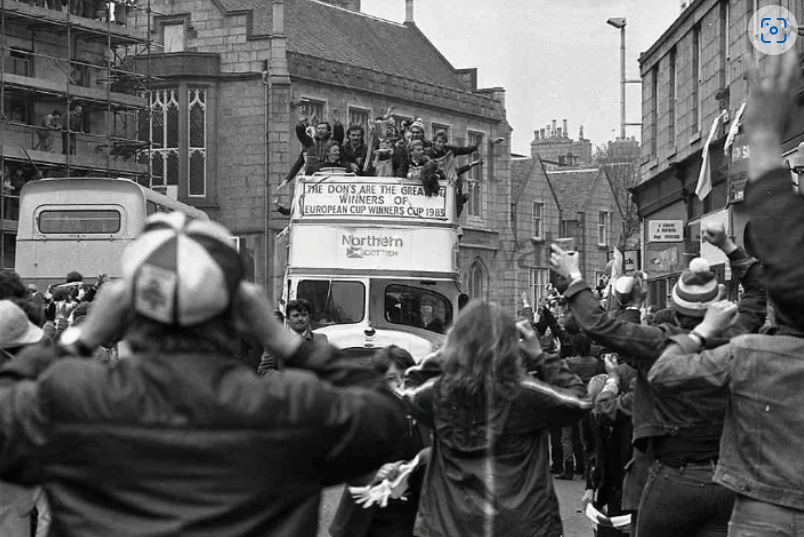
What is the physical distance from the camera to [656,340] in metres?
5.77

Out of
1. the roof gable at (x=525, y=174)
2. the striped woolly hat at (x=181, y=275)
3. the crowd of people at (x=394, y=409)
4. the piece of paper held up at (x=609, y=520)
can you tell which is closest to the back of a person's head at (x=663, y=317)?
the crowd of people at (x=394, y=409)

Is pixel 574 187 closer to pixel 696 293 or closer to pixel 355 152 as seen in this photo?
pixel 355 152

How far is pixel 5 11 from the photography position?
3784cm

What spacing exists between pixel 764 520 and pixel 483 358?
143 cm

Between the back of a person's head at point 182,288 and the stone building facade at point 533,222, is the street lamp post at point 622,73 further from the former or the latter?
the back of a person's head at point 182,288

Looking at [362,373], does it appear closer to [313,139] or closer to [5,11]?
[313,139]

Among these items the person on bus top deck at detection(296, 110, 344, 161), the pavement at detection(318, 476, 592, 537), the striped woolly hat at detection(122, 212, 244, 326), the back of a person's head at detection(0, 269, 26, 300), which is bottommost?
the pavement at detection(318, 476, 592, 537)

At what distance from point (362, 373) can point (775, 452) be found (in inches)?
74.6

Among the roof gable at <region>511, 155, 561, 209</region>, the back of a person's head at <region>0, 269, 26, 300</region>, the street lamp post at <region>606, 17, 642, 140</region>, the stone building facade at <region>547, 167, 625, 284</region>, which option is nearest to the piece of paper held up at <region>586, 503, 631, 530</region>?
the back of a person's head at <region>0, 269, 26, 300</region>

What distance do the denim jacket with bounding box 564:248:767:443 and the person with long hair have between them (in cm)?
29

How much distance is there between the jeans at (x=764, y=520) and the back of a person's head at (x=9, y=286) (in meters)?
5.46

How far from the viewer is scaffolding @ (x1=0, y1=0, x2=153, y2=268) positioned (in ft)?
126

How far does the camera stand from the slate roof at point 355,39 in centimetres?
4962

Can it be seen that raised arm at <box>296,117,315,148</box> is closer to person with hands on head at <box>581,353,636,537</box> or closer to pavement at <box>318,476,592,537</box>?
pavement at <box>318,476,592,537</box>
